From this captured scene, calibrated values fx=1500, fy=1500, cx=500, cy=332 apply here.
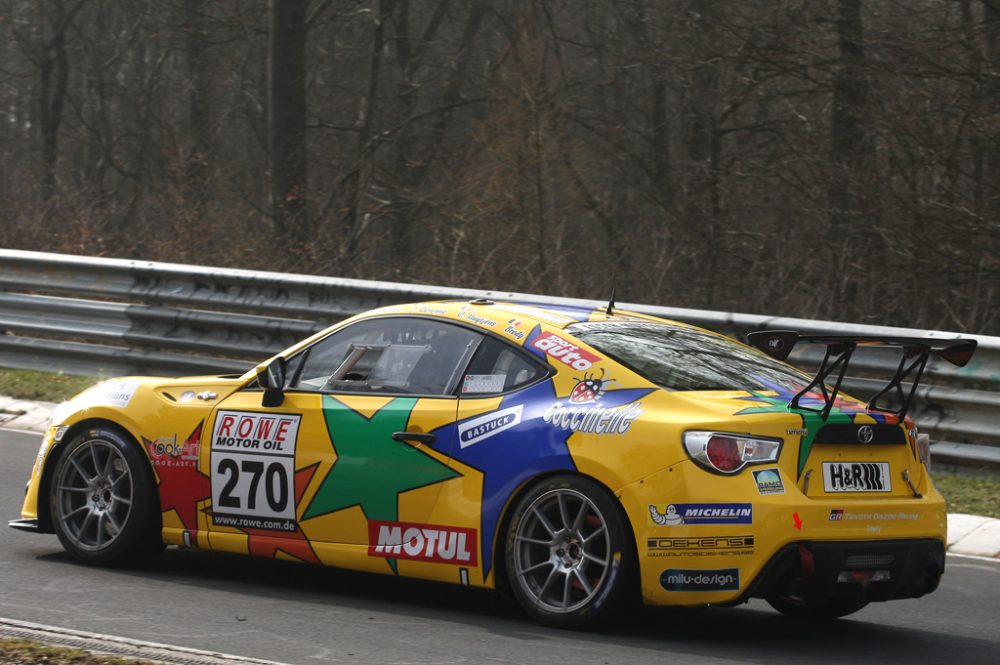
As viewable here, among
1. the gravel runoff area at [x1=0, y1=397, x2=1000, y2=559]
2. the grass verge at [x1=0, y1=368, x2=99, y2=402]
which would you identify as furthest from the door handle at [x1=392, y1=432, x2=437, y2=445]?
A: the grass verge at [x1=0, y1=368, x2=99, y2=402]

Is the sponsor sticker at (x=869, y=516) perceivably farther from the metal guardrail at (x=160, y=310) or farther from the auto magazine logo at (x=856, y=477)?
the metal guardrail at (x=160, y=310)

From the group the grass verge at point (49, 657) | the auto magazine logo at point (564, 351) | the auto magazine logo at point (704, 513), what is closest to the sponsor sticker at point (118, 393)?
the auto magazine logo at point (564, 351)

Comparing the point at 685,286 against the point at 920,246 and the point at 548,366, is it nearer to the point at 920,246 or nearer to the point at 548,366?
the point at 920,246

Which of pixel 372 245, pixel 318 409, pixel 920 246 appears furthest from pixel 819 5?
pixel 318 409

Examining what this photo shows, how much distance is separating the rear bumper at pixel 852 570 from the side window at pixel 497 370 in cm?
132

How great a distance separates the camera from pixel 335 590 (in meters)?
7.07

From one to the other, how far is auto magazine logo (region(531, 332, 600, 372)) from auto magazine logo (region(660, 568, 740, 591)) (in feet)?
3.20

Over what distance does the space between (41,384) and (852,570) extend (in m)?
9.18

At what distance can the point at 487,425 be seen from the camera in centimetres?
640

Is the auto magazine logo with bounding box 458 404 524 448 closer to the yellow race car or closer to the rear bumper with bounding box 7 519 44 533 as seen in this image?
the yellow race car

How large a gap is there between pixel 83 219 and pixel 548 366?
41.5 feet

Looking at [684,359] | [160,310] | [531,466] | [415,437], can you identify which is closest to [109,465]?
[415,437]

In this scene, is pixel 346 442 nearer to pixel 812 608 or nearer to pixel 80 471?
pixel 80 471

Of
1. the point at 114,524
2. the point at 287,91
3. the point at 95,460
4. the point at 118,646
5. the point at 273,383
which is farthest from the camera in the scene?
the point at 287,91
